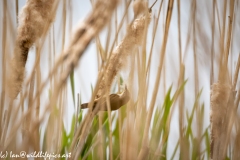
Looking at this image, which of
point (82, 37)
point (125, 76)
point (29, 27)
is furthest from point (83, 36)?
point (125, 76)

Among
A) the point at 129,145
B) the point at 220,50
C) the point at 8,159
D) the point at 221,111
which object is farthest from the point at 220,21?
the point at 8,159

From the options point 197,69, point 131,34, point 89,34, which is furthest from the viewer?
point 197,69

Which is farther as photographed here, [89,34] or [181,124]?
[181,124]

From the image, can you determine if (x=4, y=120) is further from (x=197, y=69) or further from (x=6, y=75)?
(x=197, y=69)

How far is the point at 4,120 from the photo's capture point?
576mm

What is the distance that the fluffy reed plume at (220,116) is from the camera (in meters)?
0.61

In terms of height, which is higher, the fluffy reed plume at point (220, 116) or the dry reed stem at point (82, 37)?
the dry reed stem at point (82, 37)

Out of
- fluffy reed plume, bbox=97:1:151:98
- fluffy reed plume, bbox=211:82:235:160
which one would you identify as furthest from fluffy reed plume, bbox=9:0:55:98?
fluffy reed plume, bbox=211:82:235:160

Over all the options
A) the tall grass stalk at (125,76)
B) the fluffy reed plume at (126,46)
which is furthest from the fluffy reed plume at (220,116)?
the fluffy reed plume at (126,46)

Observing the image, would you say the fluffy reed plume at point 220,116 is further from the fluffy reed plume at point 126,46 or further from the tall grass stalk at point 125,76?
the fluffy reed plume at point 126,46

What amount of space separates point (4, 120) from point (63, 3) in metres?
0.28

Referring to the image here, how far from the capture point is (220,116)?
1.98ft

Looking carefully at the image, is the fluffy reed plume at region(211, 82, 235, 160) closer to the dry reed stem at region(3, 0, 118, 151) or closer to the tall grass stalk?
the tall grass stalk

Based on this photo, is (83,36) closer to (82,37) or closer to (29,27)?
(82,37)
